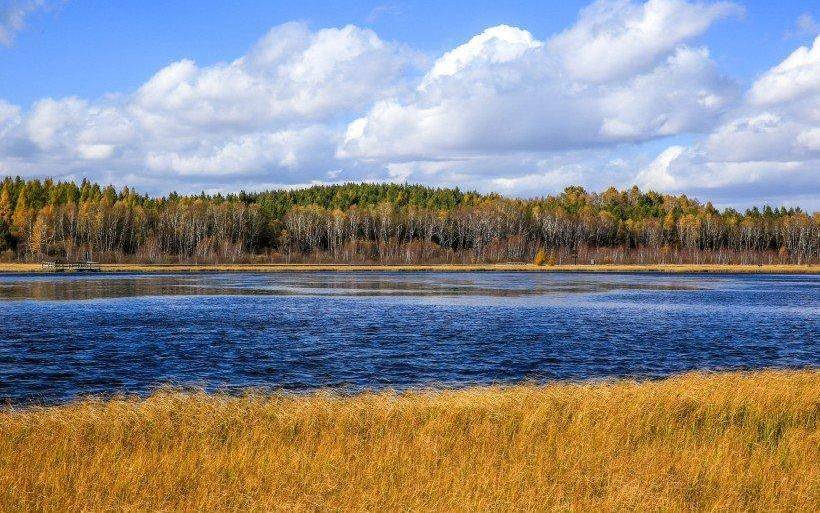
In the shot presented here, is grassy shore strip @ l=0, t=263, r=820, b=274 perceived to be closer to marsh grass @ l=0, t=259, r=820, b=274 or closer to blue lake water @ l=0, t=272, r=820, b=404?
marsh grass @ l=0, t=259, r=820, b=274

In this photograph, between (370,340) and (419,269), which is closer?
(370,340)

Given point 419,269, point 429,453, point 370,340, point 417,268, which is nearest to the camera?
point 429,453

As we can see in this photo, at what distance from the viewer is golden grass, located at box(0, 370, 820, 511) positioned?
41.1ft

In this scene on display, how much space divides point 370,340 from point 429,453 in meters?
27.9

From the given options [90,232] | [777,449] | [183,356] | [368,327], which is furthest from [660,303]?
[90,232]

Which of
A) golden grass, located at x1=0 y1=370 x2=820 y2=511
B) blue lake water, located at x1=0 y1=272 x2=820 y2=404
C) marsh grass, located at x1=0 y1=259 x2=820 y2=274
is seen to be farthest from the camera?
marsh grass, located at x1=0 y1=259 x2=820 y2=274

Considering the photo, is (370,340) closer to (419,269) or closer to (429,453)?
(429,453)

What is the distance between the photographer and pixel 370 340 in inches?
1699

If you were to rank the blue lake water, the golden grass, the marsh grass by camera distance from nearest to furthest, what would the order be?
1. the golden grass
2. the blue lake water
3. the marsh grass

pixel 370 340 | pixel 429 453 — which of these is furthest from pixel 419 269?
pixel 429 453

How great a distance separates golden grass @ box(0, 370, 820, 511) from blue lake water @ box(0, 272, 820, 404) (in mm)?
9539

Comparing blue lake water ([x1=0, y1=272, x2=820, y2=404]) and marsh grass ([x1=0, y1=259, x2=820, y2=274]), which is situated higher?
marsh grass ([x1=0, y1=259, x2=820, y2=274])

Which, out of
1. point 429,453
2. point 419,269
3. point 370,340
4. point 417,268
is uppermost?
point 417,268

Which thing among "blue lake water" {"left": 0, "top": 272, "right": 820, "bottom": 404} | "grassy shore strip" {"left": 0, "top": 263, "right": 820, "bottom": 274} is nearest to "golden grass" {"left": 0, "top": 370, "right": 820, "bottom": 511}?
"blue lake water" {"left": 0, "top": 272, "right": 820, "bottom": 404}
